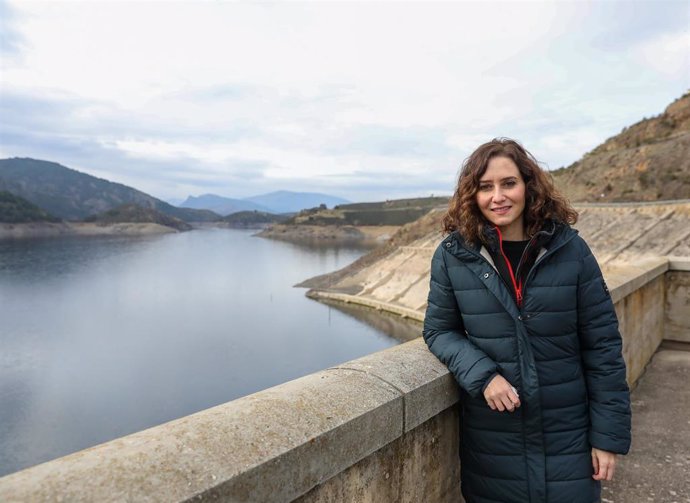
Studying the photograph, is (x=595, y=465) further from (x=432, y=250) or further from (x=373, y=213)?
(x=373, y=213)

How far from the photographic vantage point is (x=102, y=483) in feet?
4.37

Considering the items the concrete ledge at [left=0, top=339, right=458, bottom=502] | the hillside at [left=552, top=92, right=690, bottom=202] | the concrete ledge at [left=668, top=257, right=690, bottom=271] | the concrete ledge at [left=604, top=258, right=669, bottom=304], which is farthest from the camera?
the hillside at [left=552, top=92, right=690, bottom=202]

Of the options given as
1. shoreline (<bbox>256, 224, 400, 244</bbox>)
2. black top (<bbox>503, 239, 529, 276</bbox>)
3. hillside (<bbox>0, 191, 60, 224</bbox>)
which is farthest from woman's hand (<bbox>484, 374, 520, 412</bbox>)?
hillside (<bbox>0, 191, 60, 224</bbox>)

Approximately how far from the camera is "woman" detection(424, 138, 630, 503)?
84.7 inches

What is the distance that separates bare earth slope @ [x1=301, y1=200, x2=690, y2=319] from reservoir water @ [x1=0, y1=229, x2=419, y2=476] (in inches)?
181

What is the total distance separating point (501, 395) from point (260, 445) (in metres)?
1.16

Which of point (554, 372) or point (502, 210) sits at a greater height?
point (502, 210)

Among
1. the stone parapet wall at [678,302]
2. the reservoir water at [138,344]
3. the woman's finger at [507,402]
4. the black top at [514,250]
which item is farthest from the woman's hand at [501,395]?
the reservoir water at [138,344]

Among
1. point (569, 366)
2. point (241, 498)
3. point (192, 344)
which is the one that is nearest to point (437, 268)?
point (569, 366)

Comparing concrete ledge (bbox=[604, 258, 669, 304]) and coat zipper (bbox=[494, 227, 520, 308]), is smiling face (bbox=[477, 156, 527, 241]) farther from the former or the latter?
concrete ledge (bbox=[604, 258, 669, 304])

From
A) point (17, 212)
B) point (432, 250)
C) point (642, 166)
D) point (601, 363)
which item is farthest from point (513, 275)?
point (17, 212)

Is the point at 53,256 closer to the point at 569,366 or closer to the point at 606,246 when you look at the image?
the point at 606,246

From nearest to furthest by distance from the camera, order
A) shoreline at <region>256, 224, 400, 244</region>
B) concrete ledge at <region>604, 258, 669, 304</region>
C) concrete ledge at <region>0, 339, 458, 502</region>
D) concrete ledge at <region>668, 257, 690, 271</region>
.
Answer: concrete ledge at <region>0, 339, 458, 502</region>, concrete ledge at <region>604, 258, 669, 304</region>, concrete ledge at <region>668, 257, 690, 271</region>, shoreline at <region>256, 224, 400, 244</region>

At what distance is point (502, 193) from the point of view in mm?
2318
